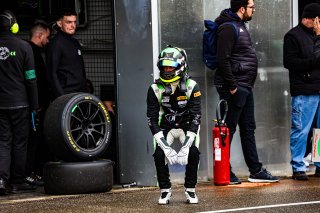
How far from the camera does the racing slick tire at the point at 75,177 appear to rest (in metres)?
10.1

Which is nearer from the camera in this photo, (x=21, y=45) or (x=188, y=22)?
(x=21, y=45)

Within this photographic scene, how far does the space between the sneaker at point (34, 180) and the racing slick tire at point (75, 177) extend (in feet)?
2.94

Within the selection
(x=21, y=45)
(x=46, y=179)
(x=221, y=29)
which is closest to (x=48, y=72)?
(x=21, y=45)

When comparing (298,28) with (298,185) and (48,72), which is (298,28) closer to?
(298,185)

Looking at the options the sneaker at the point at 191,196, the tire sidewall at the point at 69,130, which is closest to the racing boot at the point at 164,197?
the sneaker at the point at 191,196

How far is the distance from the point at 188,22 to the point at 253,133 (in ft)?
5.42

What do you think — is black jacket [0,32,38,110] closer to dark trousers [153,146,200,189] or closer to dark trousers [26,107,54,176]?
dark trousers [26,107,54,176]

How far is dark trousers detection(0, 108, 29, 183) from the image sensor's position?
33.8ft

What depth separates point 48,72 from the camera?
10.8m

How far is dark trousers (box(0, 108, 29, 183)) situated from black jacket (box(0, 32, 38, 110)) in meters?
0.11

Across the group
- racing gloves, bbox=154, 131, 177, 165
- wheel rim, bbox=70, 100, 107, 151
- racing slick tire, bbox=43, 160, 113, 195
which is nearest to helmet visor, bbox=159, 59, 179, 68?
racing gloves, bbox=154, 131, 177, 165

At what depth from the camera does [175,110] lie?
9.54 meters

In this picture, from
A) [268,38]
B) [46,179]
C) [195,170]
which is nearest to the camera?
[195,170]

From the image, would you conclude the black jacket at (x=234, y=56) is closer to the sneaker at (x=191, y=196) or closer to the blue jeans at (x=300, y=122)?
the blue jeans at (x=300, y=122)
